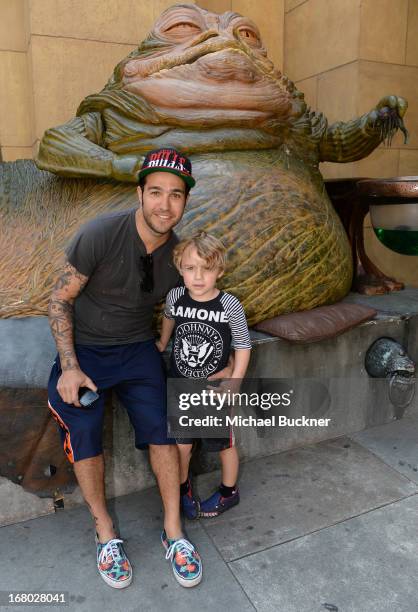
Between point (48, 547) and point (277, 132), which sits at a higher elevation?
point (277, 132)

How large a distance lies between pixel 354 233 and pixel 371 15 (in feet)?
7.39

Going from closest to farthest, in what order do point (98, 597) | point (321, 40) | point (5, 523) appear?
point (98, 597)
point (5, 523)
point (321, 40)

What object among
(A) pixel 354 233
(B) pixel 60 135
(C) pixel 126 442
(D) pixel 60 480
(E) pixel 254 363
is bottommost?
(D) pixel 60 480

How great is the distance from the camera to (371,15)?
4406mm

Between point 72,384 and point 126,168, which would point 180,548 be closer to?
point 72,384

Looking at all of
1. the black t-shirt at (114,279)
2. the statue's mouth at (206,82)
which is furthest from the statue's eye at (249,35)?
the black t-shirt at (114,279)

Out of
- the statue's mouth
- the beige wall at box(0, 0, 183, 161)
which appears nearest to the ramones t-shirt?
the statue's mouth

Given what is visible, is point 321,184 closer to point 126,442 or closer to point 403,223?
point 403,223

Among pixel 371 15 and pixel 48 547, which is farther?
pixel 371 15

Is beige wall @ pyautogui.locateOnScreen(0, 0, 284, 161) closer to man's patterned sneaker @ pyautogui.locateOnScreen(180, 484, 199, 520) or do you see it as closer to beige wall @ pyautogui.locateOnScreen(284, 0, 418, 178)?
beige wall @ pyautogui.locateOnScreen(284, 0, 418, 178)

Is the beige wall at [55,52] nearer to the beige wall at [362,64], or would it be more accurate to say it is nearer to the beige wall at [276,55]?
the beige wall at [276,55]

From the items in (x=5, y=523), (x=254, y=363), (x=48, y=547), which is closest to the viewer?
(x=48, y=547)

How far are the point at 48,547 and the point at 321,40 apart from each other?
4.80 meters

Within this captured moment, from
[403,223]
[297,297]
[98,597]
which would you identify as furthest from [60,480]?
[403,223]
